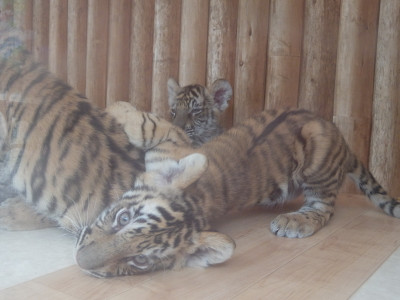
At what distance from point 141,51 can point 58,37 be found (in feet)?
1.18

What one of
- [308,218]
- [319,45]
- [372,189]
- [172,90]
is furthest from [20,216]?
[372,189]

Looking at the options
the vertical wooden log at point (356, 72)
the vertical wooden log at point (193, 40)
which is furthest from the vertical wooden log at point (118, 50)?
the vertical wooden log at point (356, 72)

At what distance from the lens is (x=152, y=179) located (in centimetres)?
141

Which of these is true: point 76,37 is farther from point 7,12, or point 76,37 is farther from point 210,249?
point 210,249

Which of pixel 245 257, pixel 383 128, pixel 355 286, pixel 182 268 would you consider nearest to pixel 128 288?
pixel 182 268

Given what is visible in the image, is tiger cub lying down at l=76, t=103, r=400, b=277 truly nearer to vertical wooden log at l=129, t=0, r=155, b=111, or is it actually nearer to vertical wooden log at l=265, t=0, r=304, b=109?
vertical wooden log at l=129, t=0, r=155, b=111

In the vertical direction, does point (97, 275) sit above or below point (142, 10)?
below

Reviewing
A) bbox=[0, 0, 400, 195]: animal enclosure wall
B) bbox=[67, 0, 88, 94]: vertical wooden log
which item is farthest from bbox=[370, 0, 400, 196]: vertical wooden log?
bbox=[67, 0, 88, 94]: vertical wooden log

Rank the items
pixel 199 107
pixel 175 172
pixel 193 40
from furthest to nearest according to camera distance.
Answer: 1. pixel 199 107
2. pixel 193 40
3. pixel 175 172

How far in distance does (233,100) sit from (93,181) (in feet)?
3.46

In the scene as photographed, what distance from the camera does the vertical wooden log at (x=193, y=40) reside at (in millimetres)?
1759

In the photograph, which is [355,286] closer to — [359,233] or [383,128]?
[359,233]

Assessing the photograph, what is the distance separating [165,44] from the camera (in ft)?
5.49

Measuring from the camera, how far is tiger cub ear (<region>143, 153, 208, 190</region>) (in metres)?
1.41
